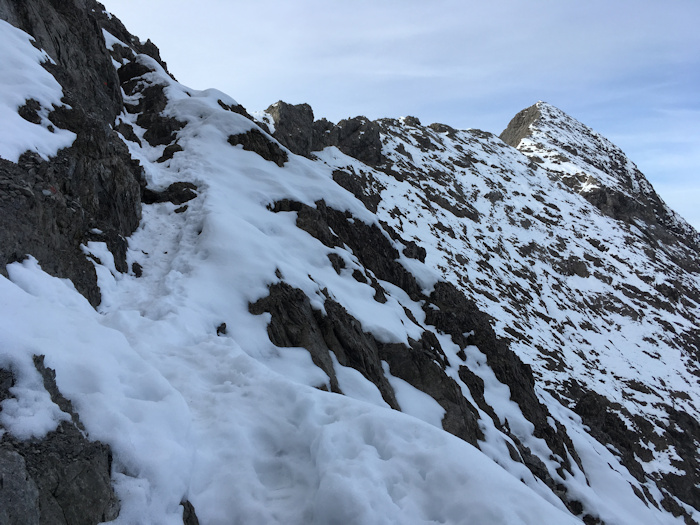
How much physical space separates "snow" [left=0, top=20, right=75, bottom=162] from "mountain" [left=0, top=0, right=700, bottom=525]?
0.25ft

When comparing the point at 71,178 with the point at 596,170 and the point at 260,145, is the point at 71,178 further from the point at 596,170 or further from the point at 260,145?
the point at 596,170

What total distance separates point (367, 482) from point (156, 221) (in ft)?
42.1

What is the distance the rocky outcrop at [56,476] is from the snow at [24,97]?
6242 mm

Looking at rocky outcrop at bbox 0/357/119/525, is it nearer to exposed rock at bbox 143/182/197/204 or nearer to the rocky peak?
exposed rock at bbox 143/182/197/204

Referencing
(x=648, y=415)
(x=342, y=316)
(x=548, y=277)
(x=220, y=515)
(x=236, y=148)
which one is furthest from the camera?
(x=548, y=277)

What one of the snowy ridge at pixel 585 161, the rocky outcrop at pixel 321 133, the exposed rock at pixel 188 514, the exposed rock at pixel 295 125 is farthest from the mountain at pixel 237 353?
the snowy ridge at pixel 585 161

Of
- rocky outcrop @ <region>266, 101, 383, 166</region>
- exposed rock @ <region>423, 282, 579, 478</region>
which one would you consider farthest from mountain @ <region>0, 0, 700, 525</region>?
rocky outcrop @ <region>266, 101, 383, 166</region>

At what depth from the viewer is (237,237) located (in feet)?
45.7

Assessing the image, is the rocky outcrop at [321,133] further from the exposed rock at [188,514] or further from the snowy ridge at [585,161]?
the snowy ridge at [585,161]

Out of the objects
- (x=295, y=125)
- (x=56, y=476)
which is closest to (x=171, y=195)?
(x=56, y=476)

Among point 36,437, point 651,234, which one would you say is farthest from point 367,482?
point 651,234

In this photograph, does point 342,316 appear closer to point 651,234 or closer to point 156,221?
point 156,221

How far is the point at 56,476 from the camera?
4.08 meters

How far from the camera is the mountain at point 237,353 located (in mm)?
4977
